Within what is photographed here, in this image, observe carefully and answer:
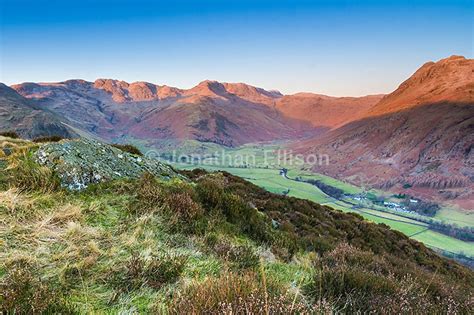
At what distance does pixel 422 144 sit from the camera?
133250 mm

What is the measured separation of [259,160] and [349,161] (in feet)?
202

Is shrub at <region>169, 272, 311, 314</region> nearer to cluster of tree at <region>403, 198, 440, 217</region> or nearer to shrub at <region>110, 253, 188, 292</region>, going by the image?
shrub at <region>110, 253, 188, 292</region>

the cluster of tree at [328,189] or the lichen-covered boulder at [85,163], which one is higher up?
the lichen-covered boulder at [85,163]

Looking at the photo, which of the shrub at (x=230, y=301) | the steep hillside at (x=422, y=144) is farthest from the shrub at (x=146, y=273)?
the steep hillside at (x=422, y=144)

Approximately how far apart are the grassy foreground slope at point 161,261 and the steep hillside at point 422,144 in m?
111

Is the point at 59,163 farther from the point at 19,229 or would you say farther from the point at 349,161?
the point at 349,161

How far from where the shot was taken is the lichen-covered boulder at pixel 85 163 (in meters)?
7.98

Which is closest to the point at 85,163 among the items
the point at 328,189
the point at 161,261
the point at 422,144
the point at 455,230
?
the point at 161,261

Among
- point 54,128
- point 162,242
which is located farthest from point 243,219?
point 54,128

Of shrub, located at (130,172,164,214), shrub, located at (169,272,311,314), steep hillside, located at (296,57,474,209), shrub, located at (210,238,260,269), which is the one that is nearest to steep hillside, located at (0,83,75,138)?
shrub, located at (130,172,164,214)

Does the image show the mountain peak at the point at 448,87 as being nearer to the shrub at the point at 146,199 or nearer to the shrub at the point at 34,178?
the shrub at the point at 146,199

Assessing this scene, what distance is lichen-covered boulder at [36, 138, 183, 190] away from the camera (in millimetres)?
7980

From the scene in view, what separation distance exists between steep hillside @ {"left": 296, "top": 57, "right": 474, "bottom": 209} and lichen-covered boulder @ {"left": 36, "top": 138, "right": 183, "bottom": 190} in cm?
11270

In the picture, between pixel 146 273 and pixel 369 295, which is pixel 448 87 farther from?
pixel 146 273
